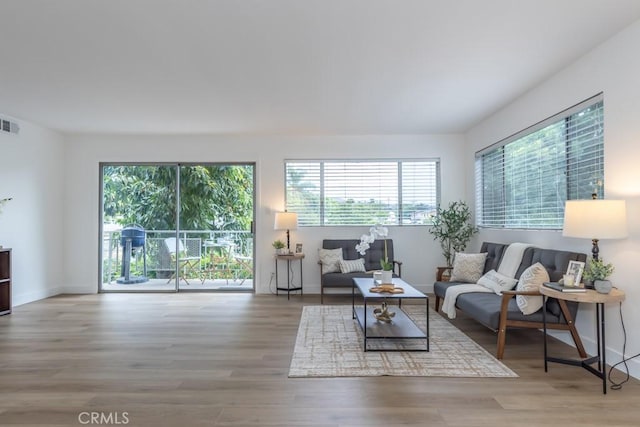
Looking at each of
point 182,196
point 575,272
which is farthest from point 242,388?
point 182,196

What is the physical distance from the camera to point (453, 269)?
4.82m

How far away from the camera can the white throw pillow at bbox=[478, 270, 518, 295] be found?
377cm

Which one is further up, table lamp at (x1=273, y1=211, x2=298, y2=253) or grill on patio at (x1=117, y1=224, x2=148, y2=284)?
table lamp at (x1=273, y1=211, x2=298, y2=253)

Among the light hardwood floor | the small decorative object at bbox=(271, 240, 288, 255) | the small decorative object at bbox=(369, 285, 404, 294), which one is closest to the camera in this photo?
the light hardwood floor

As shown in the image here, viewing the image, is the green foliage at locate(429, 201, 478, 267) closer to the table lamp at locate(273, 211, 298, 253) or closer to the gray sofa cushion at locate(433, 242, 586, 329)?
the gray sofa cushion at locate(433, 242, 586, 329)

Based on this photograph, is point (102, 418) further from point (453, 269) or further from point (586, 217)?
point (453, 269)

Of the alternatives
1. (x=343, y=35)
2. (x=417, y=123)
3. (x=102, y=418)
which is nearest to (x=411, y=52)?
(x=343, y=35)

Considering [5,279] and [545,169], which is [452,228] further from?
[5,279]

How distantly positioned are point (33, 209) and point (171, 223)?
1.91m

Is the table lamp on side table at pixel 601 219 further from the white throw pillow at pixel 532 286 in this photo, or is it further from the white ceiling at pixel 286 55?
the white ceiling at pixel 286 55

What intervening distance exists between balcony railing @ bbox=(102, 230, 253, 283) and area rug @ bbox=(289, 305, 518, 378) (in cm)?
259

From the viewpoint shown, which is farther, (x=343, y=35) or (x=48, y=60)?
(x=48, y=60)

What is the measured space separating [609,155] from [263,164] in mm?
4562

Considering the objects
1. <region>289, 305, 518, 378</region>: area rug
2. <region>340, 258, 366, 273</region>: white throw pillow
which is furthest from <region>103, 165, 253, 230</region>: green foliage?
<region>289, 305, 518, 378</region>: area rug
